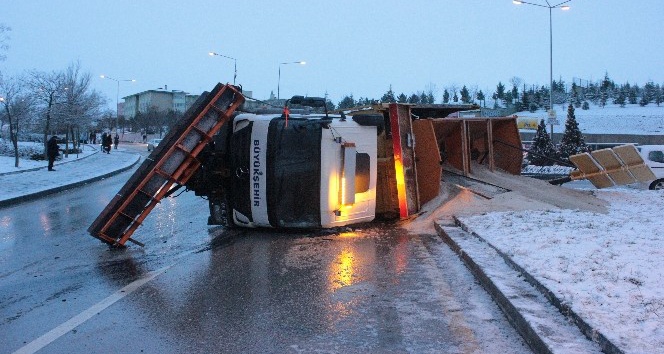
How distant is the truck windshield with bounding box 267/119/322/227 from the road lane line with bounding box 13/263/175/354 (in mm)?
2365

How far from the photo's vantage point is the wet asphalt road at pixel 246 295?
176 inches

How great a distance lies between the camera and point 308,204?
864 cm

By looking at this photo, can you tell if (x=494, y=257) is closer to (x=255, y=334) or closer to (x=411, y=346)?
(x=411, y=346)

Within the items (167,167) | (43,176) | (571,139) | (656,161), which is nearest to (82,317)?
(167,167)

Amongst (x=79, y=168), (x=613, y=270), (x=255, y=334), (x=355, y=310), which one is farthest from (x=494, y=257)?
(x=79, y=168)

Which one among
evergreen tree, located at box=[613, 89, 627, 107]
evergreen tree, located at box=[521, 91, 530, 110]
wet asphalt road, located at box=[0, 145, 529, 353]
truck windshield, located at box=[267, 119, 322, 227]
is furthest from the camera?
evergreen tree, located at box=[613, 89, 627, 107]

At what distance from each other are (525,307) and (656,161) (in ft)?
50.3

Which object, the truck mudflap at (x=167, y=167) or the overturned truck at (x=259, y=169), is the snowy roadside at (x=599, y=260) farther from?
the truck mudflap at (x=167, y=167)

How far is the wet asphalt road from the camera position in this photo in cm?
446

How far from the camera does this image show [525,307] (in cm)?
472

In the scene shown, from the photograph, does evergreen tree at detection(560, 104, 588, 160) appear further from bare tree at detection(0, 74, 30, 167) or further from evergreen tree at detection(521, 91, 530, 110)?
evergreen tree at detection(521, 91, 530, 110)

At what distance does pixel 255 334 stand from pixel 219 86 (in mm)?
4982

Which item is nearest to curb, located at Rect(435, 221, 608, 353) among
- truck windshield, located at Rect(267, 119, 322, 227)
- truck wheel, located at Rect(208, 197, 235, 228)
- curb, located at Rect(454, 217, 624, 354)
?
curb, located at Rect(454, 217, 624, 354)

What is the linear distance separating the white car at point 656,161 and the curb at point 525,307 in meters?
12.3
